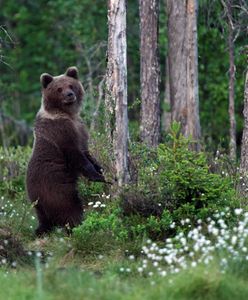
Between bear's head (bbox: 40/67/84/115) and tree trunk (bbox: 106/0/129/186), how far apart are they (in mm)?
412

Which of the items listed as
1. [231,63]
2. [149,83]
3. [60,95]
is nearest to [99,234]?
[60,95]

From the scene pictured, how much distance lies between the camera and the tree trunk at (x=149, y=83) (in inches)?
540

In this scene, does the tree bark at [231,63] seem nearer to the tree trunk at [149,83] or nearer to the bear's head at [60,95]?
the tree trunk at [149,83]

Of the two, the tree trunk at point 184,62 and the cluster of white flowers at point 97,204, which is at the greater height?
the tree trunk at point 184,62

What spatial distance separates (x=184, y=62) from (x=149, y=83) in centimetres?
100

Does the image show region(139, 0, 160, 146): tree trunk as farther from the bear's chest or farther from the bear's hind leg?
the bear's hind leg

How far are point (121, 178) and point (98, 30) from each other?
11821 millimetres

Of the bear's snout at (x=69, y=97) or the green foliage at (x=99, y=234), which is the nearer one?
the green foliage at (x=99, y=234)

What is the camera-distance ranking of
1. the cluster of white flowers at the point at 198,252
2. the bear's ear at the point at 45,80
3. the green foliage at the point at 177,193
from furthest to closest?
1. the bear's ear at the point at 45,80
2. the green foliage at the point at 177,193
3. the cluster of white flowers at the point at 198,252

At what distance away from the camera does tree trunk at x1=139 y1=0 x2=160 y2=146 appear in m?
13.7

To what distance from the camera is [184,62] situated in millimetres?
14570

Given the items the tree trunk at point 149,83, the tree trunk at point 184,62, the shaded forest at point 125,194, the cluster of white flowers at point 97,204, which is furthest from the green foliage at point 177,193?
the tree trunk at point 184,62

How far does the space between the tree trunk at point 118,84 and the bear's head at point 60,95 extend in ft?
1.35

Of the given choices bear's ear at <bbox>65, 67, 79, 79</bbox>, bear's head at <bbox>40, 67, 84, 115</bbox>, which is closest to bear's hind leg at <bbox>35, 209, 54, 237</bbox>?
bear's head at <bbox>40, 67, 84, 115</bbox>
